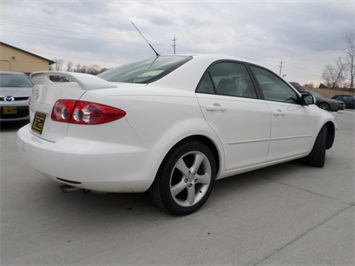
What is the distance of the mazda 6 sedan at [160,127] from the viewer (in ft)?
6.51

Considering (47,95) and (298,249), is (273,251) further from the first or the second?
(47,95)

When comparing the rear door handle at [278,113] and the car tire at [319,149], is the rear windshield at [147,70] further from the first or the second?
the car tire at [319,149]

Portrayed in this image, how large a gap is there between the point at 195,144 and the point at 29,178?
85.0 inches

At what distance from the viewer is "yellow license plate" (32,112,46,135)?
7.52ft

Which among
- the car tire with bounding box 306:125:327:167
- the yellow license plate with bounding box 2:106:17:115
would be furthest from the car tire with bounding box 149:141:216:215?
the yellow license plate with bounding box 2:106:17:115

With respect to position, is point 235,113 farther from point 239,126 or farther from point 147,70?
point 147,70

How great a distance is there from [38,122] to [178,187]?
4.30 feet

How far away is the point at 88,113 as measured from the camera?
77.6 inches

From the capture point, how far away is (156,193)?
7.60 feet

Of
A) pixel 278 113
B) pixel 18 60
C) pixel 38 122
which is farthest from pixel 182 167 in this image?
pixel 18 60

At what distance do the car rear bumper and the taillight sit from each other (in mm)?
147

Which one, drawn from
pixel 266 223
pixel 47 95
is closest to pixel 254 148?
pixel 266 223

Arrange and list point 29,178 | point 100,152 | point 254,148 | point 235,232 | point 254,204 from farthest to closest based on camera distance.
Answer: point 29,178, point 254,148, point 254,204, point 235,232, point 100,152

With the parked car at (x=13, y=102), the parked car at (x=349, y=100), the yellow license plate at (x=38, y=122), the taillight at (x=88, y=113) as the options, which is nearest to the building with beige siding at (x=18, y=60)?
the parked car at (x=13, y=102)
